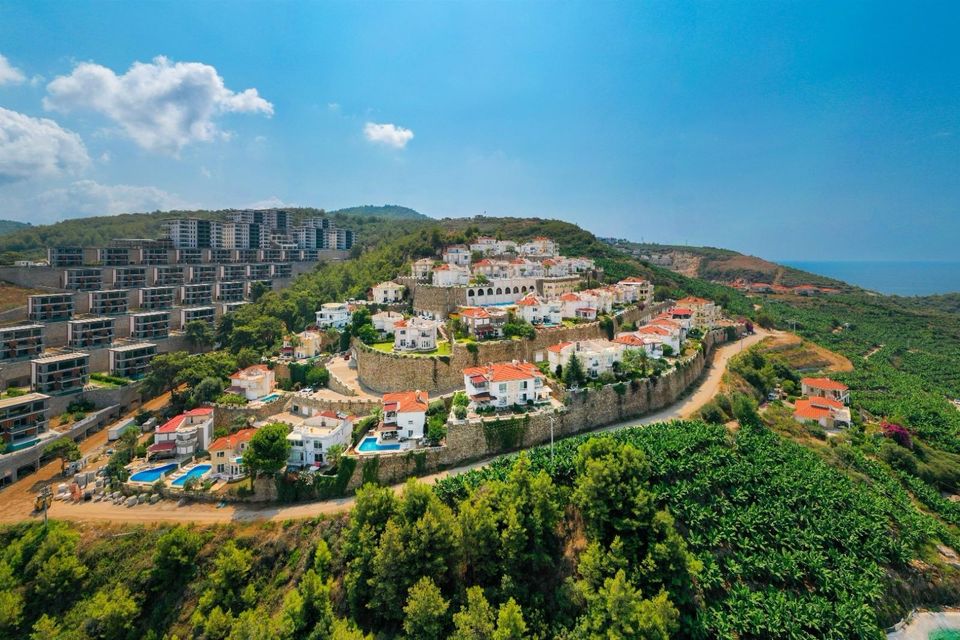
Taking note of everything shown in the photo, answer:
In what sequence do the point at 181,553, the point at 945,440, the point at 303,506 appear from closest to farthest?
the point at 181,553, the point at 303,506, the point at 945,440

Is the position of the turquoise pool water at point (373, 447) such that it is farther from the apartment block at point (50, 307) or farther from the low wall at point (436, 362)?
the apartment block at point (50, 307)

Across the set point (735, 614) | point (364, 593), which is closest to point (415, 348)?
point (364, 593)

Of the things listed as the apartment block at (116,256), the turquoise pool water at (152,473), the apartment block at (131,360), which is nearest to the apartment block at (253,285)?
the apartment block at (116,256)

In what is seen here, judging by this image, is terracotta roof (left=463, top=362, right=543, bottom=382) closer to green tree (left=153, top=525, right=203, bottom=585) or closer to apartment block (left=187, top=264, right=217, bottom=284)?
green tree (left=153, top=525, right=203, bottom=585)

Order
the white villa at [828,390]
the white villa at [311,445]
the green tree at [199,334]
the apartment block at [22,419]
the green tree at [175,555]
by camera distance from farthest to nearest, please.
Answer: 1. the green tree at [199,334]
2. the white villa at [828,390]
3. the apartment block at [22,419]
4. the white villa at [311,445]
5. the green tree at [175,555]

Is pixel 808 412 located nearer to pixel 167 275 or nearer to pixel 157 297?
pixel 157 297

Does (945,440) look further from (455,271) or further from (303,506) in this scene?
(303,506)

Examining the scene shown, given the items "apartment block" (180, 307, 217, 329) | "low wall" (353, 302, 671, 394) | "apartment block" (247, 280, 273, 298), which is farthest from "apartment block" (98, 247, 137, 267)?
"low wall" (353, 302, 671, 394)
